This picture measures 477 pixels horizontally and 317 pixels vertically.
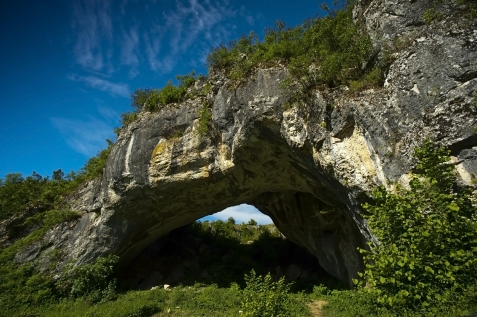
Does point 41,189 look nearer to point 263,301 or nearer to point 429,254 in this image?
point 263,301

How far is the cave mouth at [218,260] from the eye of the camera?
16672mm

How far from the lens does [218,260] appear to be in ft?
63.0

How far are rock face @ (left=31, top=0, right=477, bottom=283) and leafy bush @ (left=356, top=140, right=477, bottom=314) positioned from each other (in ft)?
4.85

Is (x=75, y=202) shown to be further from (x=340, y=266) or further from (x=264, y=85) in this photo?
(x=340, y=266)

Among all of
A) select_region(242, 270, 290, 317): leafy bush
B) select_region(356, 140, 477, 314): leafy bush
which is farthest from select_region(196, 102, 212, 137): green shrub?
select_region(356, 140, 477, 314): leafy bush

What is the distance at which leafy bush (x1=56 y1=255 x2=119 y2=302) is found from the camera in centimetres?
1278

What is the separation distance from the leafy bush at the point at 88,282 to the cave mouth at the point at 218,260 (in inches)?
117

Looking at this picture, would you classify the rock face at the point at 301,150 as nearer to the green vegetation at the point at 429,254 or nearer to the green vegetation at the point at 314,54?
the green vegetation at the point at 314,54

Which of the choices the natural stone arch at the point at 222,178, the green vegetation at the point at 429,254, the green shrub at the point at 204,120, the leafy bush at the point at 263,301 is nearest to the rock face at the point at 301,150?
the natural stone arch at the point at 222,178

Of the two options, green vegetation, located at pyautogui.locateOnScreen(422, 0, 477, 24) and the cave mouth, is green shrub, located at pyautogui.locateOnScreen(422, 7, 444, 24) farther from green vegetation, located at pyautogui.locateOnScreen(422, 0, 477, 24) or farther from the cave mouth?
the cave mouth

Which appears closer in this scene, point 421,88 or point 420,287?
point 420,287

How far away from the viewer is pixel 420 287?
14.1 ft

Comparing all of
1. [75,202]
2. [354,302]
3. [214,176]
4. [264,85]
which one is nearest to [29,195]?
[75,202]

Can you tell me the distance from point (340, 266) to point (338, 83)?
29.1 feet
